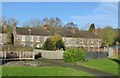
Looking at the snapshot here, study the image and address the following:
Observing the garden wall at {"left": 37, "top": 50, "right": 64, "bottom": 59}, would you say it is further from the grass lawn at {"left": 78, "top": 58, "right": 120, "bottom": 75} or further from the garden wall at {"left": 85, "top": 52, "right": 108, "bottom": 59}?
the grass lawn at {"left": 78, "top": 58, "right": 120, "bottom": 75}

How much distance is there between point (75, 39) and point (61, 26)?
1156cm

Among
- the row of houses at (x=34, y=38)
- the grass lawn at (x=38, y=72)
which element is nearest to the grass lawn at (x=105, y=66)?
the grass lawn at (x=38, y=72)

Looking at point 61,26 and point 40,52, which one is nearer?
point 40,52

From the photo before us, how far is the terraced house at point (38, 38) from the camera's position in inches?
3068

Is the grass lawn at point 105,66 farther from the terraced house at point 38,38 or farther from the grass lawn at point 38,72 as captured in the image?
the terraced house at point 38,38

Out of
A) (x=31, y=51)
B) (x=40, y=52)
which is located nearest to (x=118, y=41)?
(x=40, y=52)

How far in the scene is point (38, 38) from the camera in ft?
270

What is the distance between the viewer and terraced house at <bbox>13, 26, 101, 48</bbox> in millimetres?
77938

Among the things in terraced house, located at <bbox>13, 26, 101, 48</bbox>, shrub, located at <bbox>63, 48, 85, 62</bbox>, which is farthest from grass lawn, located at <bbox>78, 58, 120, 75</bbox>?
terraced house, located at <bbox>13, 26, 101, 48</bbox>

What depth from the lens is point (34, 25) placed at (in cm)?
10775

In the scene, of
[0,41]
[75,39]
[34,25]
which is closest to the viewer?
[0,41]

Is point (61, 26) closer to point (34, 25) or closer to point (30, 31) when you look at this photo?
point (34, 25)

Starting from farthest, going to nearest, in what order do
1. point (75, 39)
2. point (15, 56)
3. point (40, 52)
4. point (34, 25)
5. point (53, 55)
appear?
1. point (34, 25)
2. point (75, 39)
3. point (40, 52)
4. point (53, 55)
5. point (15, 56)

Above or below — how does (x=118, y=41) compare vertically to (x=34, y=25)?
below
